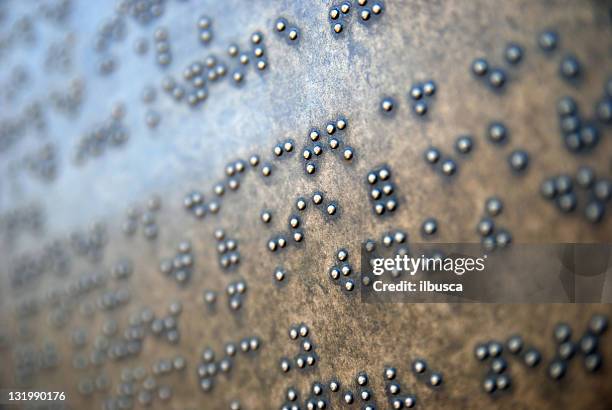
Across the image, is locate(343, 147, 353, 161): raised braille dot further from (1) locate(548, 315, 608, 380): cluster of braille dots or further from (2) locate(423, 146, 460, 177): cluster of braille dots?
(1) locate(548, 315, 608, 380): cluster of braille dots

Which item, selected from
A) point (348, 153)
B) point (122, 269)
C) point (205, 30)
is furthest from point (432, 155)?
point (122, 269)

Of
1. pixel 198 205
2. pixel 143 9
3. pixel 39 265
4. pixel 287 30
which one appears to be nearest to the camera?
pixel 287 30

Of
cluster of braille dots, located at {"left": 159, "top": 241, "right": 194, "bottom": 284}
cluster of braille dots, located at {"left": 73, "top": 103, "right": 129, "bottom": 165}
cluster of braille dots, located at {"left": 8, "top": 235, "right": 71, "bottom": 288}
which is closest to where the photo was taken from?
cluster of braille dots, located at {"left": 159, "top": 241, "right": 194, "bottom": 284}

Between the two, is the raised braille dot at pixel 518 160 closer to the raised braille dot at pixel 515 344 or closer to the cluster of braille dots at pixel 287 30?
the raised braille dot at pixel 515 344

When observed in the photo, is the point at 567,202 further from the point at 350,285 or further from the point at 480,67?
the point at 350,285

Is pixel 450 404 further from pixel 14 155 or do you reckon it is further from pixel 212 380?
pixel 14 155

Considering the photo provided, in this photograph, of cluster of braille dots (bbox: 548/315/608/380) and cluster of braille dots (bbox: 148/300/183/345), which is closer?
cluster of braille dots (bbox: 548/315/608/380)

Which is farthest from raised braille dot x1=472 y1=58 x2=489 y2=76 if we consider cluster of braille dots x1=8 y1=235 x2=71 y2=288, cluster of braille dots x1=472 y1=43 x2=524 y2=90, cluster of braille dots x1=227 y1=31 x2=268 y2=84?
cluster of braille dots x1=8 y1=235 x2=71 y2=288
